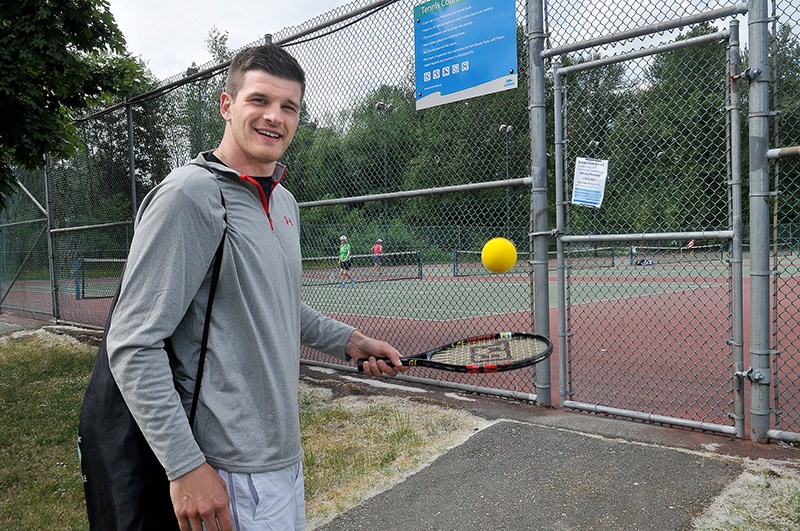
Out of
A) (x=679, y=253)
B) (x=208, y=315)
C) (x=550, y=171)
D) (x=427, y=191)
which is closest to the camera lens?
(x=208, y=315)

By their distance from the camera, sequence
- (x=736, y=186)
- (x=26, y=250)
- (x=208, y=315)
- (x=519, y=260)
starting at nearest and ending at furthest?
(x=208, y=315)
(x=736, y=186)
(x=519, y=260)
(x=26, y=250)

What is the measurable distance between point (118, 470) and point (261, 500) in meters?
0.40

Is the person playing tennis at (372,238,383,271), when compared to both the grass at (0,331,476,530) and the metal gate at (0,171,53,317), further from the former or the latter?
the metal gate at (0,171,53,317)

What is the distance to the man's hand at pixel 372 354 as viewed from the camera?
2.42m

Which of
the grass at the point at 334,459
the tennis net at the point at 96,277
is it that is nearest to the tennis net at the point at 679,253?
the grass at the point at 334,459

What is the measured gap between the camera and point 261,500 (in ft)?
5.82

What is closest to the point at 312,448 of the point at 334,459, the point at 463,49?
the point at 334,459

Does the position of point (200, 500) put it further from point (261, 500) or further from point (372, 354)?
point (372, 354)

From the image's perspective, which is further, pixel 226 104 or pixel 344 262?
pixel 344 262

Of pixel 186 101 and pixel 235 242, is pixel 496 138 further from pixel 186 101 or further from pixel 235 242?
pixel 186 101

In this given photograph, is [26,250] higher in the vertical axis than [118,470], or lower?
higher

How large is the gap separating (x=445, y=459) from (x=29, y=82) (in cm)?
591

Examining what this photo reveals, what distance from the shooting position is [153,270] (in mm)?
1616

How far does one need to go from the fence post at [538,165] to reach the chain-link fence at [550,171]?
0.04ft
